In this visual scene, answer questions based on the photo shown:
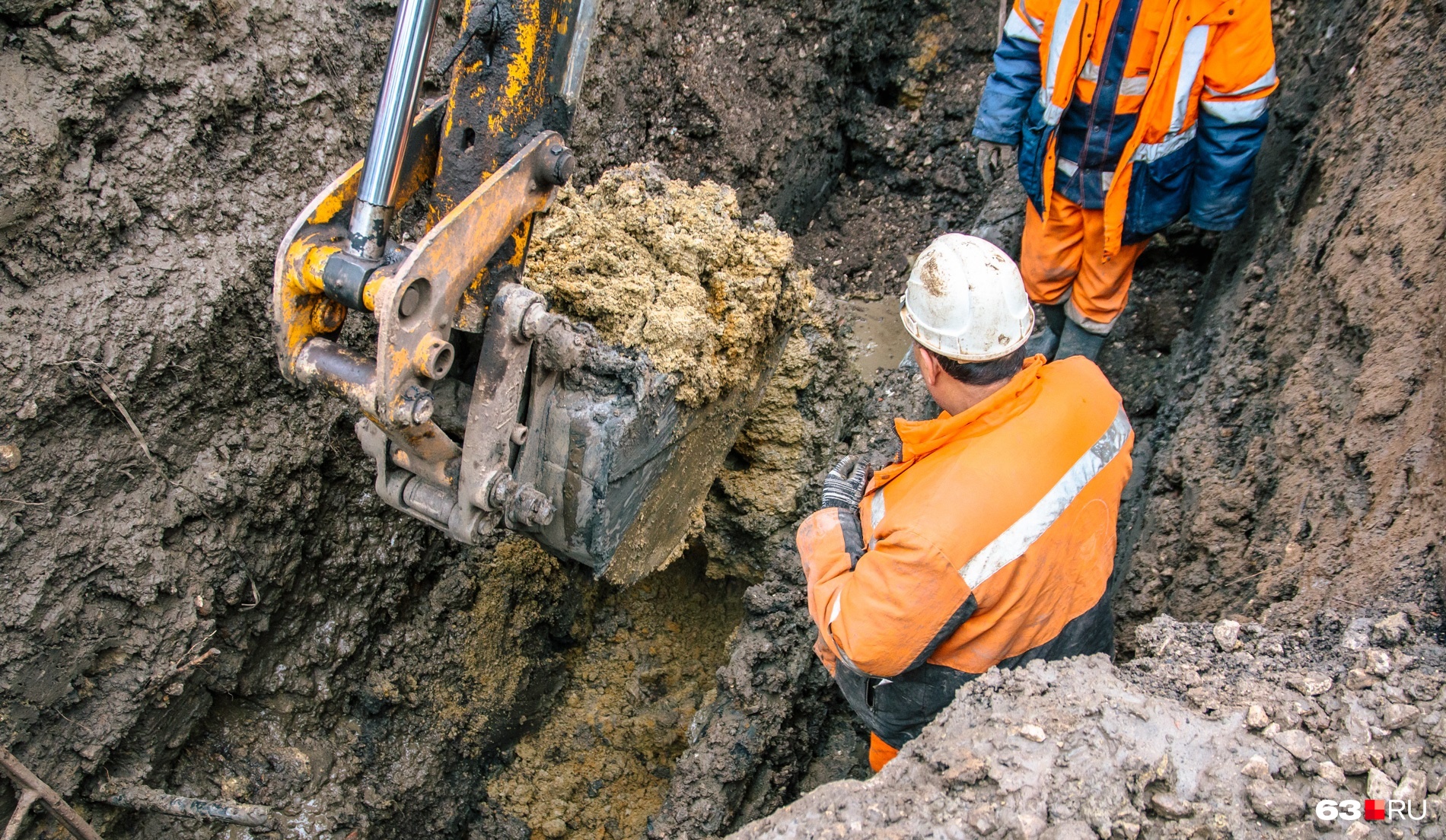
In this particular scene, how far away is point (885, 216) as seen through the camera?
4.35 metres

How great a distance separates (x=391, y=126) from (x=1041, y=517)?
5.33 feet

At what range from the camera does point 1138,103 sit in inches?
113

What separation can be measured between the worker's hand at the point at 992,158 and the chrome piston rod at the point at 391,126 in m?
2.25

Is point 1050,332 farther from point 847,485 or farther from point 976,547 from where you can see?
point 976,547

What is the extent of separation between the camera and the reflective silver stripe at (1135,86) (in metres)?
2.84

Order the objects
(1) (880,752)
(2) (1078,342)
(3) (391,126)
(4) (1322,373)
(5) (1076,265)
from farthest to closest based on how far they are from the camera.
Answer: (2) (1078,342) → (5) (1076,265) → (1) (880,752) → (4) (1322,373) → (3) (391,126)

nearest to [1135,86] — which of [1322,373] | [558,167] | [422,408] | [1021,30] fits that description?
[1021,30]

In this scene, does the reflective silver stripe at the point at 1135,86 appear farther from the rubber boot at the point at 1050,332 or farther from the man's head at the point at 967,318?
the man's head at the point at 967,318

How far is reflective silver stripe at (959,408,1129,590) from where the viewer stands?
1873mm

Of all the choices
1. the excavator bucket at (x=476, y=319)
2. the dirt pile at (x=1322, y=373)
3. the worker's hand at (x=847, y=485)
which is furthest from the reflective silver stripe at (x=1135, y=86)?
the excavator bucket at (x=476, y=319)

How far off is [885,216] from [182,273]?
3053mm

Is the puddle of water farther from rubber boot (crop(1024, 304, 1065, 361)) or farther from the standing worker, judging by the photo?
the standing worker

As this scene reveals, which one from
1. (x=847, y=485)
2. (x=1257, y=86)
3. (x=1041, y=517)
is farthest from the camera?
(x=1257, y=86)

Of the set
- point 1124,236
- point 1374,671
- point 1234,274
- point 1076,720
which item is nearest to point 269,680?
point 1076,720
